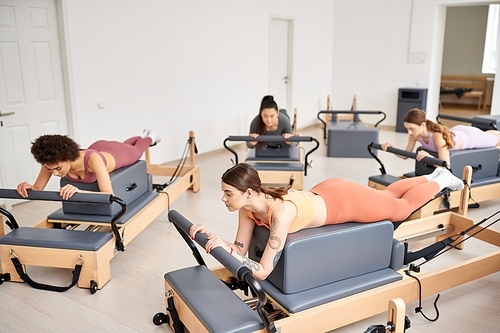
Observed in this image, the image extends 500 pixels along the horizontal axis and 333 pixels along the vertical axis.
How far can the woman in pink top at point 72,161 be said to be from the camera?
112 inches

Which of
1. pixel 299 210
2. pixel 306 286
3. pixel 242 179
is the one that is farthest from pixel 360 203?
pixel 242 179

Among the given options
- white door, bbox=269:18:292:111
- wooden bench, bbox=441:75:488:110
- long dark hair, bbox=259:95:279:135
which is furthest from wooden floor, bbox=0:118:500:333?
wooden bench, bbox=441:75:488:110

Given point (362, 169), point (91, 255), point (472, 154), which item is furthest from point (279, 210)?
point (362, 169)

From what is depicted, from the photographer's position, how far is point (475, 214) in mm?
4152

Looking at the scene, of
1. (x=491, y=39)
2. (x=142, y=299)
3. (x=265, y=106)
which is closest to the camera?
(x=142, y=299)

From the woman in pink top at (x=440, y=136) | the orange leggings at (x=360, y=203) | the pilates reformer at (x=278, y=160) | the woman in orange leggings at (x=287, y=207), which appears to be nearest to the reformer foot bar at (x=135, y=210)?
the pilates reformer at (x=278, y=160)

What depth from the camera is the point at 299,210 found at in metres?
2.26

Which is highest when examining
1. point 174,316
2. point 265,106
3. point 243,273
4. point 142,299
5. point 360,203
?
point 265,106

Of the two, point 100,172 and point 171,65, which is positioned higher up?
point 171,65

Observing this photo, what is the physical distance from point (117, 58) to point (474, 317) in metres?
4.28

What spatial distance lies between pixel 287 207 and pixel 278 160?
8.93ft

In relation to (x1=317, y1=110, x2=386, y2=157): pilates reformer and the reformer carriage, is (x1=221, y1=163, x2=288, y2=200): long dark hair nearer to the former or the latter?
the reformer carriage

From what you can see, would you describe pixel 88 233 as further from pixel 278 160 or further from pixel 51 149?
pixel 278 160

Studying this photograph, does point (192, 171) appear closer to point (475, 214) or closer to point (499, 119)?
point (475, 214)
